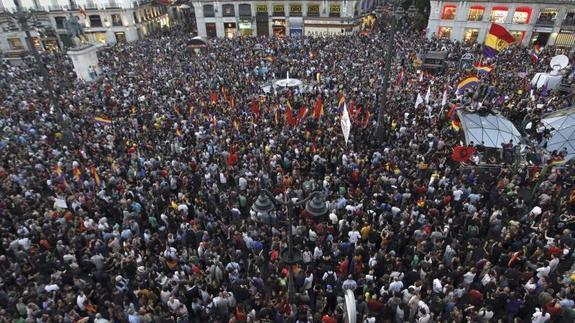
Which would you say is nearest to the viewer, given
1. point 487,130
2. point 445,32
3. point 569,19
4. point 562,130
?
point 487,130

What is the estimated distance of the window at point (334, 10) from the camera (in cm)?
4699

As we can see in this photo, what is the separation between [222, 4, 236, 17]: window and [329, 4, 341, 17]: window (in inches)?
522

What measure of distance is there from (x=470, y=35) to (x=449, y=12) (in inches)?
140

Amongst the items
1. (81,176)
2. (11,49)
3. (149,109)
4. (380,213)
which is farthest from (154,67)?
(11,49)

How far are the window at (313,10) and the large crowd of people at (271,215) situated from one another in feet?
97.9

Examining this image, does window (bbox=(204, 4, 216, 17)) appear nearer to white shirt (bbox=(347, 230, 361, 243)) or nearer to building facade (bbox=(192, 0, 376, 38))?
building facade (bbox=(192, 0, 376, 38))

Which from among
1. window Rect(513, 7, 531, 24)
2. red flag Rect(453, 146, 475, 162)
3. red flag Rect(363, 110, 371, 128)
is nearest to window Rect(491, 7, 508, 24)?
window Rect(513, 7, 531, 24)

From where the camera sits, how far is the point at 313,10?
48.4 meters

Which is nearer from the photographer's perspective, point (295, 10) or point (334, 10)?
point (334, 10)

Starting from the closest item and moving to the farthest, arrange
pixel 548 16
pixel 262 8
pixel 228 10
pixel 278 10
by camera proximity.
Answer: pixel 548 16
pixel 278 10
pixel 262 8
pixel 228 10

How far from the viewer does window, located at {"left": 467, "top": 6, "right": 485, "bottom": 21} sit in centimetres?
3994

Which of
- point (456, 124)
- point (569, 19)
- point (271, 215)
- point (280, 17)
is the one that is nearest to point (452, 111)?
point (456, 124)

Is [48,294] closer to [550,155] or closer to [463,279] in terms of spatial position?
[463,279]

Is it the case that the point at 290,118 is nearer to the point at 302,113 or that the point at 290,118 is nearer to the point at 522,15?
Answer: the point at 302,113
